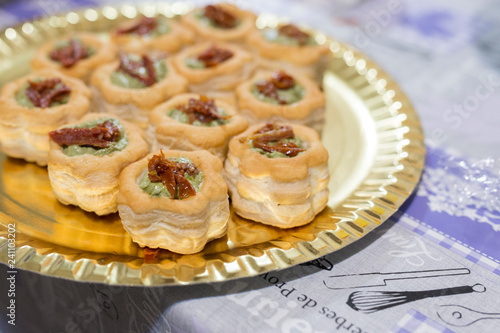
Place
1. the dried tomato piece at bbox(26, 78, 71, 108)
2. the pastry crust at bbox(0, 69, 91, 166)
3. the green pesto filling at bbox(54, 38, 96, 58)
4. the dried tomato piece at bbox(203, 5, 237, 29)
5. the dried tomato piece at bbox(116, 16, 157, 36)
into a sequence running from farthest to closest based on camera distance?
the dried tomato piece at bbox(203, 5, 237, 29) → the dried tomato piece at bbox(116, 16, 157, 36) → the green pesto filling at bbox(54, 38, 96, 58) → the dried tomato piece at bbox(26, 78, 71, 108) → the pastry crust at bbox(0, 69, 91, 166)

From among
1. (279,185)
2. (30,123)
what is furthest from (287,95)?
(30,123)

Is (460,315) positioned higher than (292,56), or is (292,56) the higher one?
(292,56)

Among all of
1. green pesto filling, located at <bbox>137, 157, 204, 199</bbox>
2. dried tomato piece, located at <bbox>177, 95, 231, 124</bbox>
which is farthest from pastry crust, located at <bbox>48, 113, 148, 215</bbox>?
dried tomato piece, located at <bbox>177, 95, 231, 124</bbox>

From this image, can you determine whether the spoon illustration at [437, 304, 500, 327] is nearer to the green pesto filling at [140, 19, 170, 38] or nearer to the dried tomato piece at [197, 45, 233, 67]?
the dried tomato piece at [197, 45, 233, 67]

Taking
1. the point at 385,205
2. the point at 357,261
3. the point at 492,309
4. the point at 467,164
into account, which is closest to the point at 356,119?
the point at 467,164

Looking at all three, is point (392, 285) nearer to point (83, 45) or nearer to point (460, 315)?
point (460, 315)
